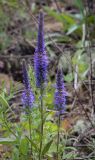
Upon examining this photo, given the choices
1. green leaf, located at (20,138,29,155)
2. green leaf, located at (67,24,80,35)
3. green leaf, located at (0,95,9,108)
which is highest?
green leaf, located at (67,24,80,35)

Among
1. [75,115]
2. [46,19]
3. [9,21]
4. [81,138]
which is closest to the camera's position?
[81,138]

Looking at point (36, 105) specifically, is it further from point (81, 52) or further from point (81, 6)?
point (81, 6)

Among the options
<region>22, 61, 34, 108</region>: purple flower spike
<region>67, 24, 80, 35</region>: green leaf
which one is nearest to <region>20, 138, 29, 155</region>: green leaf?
<region>22, 61, 34, 108</region>: purple flower spike

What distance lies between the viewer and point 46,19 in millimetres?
5895

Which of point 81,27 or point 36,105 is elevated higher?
point 81,27

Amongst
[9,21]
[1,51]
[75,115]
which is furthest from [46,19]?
[75,115]

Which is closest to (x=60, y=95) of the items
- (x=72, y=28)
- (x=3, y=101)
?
(x=3, y=101)

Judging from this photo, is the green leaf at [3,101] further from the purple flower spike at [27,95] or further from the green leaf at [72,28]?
the green leaf at [72,28]

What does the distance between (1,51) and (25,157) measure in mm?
2590

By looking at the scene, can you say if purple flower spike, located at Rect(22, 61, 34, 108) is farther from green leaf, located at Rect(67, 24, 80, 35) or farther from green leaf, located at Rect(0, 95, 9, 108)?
green leaf, located at Rect(67, 24, 80, 35)

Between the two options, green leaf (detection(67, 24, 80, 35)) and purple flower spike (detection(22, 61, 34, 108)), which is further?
green leaf (detection(67, 24, 80, 35))

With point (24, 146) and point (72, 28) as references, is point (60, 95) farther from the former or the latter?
point (72, 28)

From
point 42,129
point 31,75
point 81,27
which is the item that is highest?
point 81,27

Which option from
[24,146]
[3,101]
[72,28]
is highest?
[72,28]
